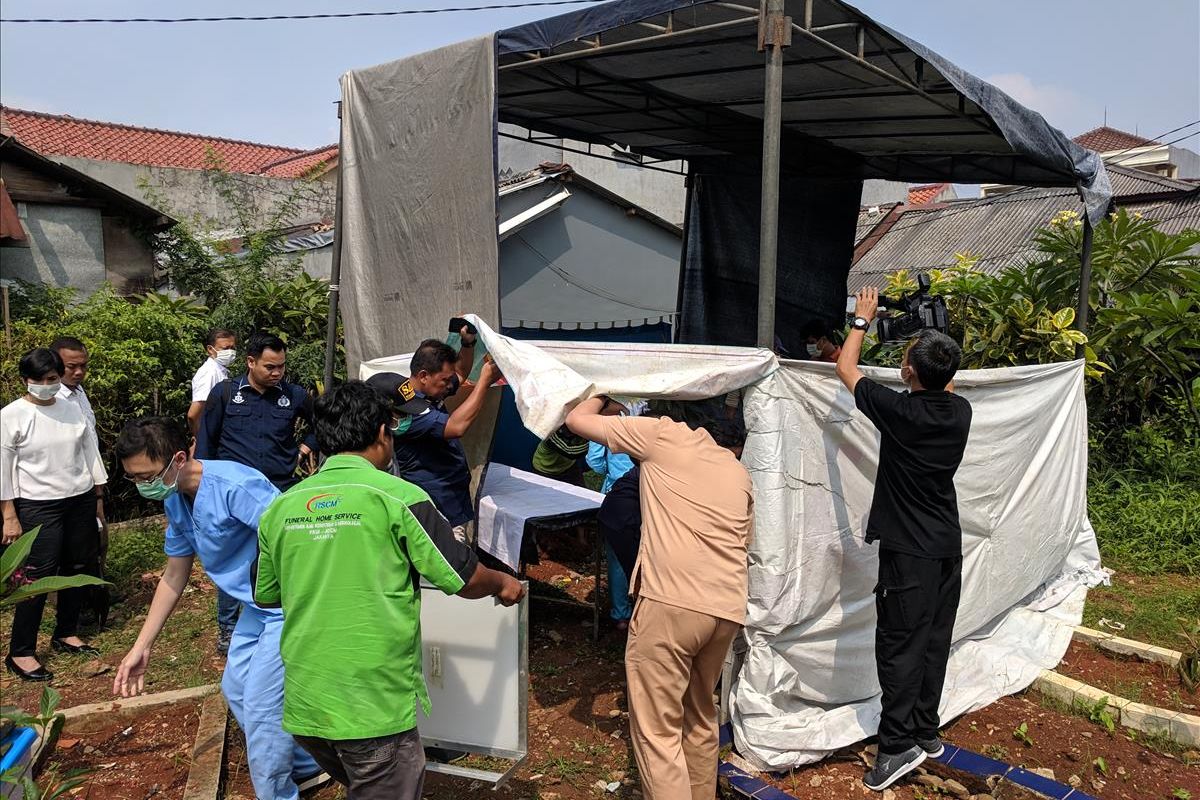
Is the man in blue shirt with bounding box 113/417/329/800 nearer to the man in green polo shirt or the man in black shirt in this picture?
the man in green polo shirt

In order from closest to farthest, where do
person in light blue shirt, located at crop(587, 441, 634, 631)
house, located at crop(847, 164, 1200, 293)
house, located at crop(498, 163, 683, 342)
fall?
person in light blue shirt, located at crop(587, 441, 634, 631), house, located at crop(498, 163, 683, 342), house, located at crop(847, 164, 1200, 293)

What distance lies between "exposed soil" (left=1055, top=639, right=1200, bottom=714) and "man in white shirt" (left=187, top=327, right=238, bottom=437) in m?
5.57

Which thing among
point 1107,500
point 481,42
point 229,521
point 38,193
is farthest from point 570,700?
point 38,193

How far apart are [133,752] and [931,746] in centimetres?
347

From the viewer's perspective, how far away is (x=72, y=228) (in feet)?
30.5

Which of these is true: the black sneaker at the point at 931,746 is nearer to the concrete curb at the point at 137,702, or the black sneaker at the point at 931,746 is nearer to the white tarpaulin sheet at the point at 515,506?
the white tarpaulin sheet at the point at 515,506

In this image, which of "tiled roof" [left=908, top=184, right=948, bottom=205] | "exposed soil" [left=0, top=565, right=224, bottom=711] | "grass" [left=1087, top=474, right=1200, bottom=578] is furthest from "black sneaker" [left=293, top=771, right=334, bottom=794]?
"tiled roof" [left=908, top=184, right=948, bottom=205]

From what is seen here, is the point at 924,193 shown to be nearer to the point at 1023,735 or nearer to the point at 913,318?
the point at 913,318

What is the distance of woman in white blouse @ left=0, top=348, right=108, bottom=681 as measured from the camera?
438cm

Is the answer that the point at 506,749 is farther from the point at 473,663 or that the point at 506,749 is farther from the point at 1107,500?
the point at 1107,500

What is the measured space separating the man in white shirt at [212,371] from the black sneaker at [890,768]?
4609 mm

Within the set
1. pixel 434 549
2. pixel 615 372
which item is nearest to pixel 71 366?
pixel 615 372

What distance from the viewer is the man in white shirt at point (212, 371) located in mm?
5676

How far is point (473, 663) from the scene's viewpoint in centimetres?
301
